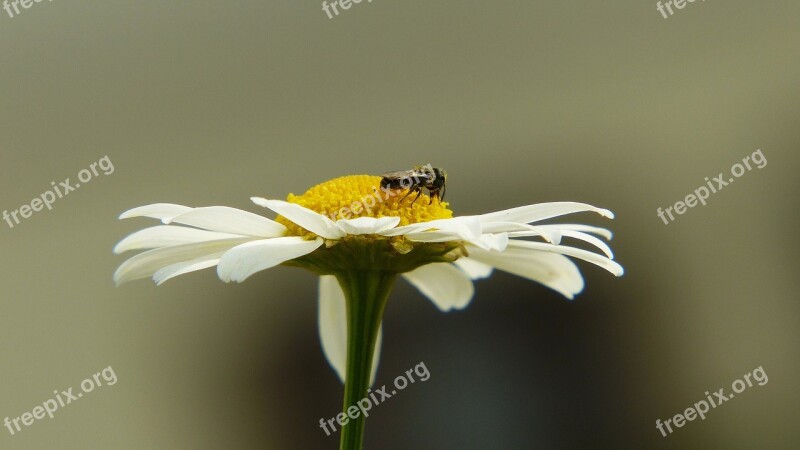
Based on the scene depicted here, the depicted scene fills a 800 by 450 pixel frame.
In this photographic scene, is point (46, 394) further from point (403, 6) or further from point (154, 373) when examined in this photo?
point (403, 6)

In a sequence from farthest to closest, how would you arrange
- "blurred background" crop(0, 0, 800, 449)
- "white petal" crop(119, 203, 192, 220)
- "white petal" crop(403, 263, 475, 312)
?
"blurred background" crop(0, 0, 800, 449) < "white petal" crop(403, 263, 475, 312) < "white petal" crop(119, 203, 192, 220)

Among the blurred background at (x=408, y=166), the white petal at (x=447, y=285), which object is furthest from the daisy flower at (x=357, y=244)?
the blurred background at (x=408, y=166)

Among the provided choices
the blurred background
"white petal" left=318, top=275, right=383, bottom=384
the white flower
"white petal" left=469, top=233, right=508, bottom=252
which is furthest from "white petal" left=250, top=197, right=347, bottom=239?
the blurred background

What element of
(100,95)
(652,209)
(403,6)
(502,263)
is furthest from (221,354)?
(502,263)

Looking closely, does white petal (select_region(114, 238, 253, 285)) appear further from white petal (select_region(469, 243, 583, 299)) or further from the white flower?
white petal (select_region(469, 243, 583, 299))

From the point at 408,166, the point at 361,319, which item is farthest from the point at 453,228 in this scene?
the point at 408,166

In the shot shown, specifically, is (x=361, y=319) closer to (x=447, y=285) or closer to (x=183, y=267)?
(x=183, y=267)
